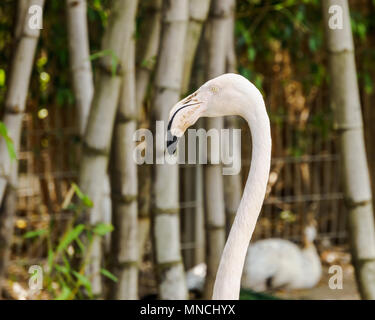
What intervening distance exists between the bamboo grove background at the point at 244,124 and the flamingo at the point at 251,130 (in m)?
1.24

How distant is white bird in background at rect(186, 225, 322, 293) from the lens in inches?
156

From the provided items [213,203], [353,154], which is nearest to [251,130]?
[353,154]

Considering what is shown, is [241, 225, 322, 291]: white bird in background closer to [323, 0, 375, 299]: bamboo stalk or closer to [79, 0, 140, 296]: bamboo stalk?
[323, 0, 375, 299]: bamboo stalk

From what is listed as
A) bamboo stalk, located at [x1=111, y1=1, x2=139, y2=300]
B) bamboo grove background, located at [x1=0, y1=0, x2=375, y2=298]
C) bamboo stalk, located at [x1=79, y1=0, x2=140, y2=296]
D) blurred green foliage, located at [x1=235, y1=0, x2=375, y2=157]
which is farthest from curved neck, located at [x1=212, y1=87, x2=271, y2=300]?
blurred green foliage, located at [x1=235, y1=0, x2=375, y2=157]

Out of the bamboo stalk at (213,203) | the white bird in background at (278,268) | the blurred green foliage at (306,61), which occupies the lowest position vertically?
the white bird in background at (278,268)

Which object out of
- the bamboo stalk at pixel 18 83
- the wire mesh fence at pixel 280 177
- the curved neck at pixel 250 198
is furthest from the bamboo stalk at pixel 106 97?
the wire mesh fence at pixel 280 177

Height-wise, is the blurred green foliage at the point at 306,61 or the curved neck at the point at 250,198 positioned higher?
the blurred green foliage at the point at 306,61

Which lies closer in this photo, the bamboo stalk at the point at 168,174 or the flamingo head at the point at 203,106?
the flamingo head at the point at 203,106

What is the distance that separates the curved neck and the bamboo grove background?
4.03ft

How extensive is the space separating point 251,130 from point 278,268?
8.58 feet

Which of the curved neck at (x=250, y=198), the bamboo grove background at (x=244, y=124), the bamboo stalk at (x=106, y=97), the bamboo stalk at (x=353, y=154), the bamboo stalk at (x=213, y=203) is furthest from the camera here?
the bamboo grove background at (x=244, y=124)

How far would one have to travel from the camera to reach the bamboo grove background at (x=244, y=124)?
351 cm

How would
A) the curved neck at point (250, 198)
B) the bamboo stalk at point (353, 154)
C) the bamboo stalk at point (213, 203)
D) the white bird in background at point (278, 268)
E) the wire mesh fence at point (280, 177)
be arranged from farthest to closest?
1. the wire mesh fence at point (280, 177)
2. the white bird in background at point (278, 268)
3. the bamboo stalk at point (213, 203)
4. the bamboo stalk at point (353, 154)
5. the curved neck at point (250, 198)

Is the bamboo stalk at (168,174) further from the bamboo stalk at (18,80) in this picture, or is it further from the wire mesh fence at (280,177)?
the wire mesh fence at (280,177)
